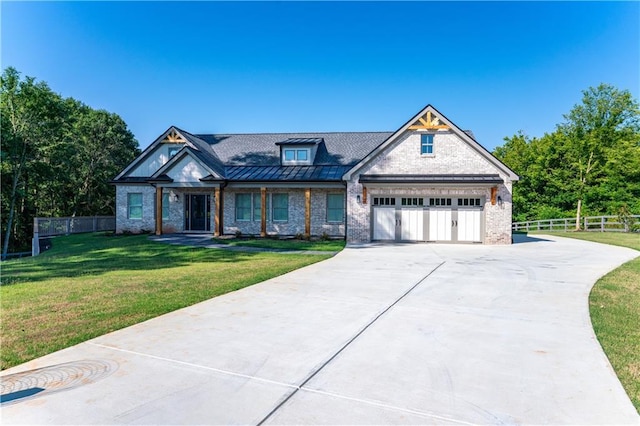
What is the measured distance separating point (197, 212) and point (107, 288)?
1571cm

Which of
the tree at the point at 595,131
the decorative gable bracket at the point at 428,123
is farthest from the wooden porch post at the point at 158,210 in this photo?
the tree at the point at 595,131

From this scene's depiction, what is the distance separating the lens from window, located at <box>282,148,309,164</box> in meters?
23.8

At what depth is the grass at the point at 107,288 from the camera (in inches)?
208

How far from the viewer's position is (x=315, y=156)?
24109 mm

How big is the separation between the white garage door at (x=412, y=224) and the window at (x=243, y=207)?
884 cm

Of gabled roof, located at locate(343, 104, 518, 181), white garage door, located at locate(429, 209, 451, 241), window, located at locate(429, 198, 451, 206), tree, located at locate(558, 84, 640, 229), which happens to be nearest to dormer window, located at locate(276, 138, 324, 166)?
gabled roof, located at locate(343, 104, 518, 181)

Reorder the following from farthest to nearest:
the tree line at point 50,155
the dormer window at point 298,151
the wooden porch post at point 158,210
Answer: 1. the tree line at point 50,155
2. the dormer window at point 298,151
3. the wooden porch post at point 158,210

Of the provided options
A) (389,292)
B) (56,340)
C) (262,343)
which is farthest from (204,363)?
(389,292)

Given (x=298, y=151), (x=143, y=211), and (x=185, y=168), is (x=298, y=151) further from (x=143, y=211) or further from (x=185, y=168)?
(x=143, y=211)

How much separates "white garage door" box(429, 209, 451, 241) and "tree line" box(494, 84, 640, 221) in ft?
50.7

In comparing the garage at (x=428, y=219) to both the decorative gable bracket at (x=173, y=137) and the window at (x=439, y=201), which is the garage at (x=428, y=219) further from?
the decorative gable bracket at (x=173, y=137)

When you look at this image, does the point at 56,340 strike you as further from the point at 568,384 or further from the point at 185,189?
the point at 185,189

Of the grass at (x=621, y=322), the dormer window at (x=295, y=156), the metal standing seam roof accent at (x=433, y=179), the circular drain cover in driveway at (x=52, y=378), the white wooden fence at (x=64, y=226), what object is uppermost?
the dormer window at (x=295, y=156)

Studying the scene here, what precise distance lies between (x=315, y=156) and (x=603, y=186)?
2709cm
